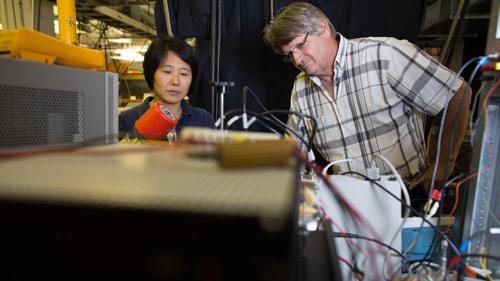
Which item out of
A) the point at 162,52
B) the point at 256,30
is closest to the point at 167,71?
the point at 162,52

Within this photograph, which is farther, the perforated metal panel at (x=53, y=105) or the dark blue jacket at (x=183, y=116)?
the dark blue jacket at (x=183, y=116)

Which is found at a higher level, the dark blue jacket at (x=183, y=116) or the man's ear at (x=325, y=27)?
the man's ear at (x=325, y=27)

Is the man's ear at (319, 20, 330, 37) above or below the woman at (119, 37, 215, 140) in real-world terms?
above

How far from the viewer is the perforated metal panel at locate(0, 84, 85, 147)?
659mm

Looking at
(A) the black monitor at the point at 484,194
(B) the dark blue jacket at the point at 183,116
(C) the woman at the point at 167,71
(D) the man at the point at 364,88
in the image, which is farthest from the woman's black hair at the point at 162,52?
(A) the black monitor at the point at 484,194

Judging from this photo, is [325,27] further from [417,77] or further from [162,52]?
[162,52]

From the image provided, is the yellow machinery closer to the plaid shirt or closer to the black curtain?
the plaid shirt

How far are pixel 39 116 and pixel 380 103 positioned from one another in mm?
1279

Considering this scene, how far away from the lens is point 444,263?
1.86 ft

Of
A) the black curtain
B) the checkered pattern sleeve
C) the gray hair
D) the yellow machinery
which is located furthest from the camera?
the black curtain

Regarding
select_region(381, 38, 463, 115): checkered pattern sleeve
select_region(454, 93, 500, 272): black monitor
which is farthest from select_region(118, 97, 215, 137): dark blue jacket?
select_region(454, 93, 500, 272): black monitor

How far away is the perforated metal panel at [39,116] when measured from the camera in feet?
2.16

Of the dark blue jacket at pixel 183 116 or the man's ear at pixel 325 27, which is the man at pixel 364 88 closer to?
the man's ear at pixel 325 27

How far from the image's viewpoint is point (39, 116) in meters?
0.71
